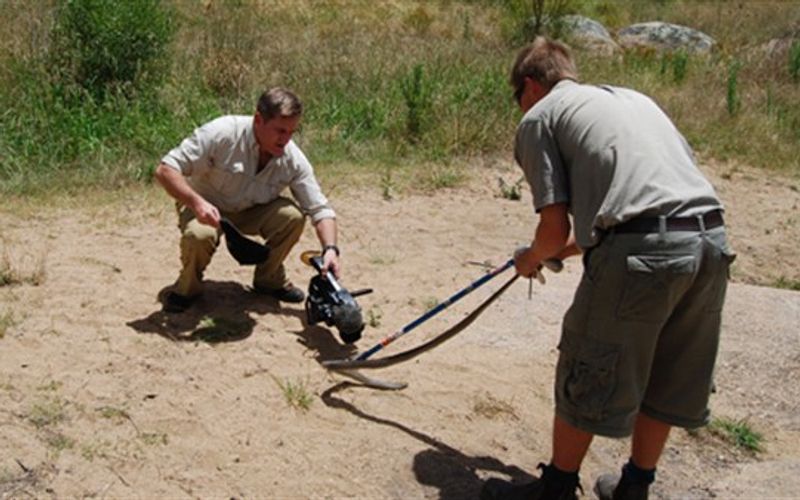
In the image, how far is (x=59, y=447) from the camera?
3.45m

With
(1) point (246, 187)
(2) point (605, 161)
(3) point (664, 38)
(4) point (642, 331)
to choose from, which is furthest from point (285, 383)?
(3) point (664, 38)

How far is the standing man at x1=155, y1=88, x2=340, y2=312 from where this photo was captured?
4367mm

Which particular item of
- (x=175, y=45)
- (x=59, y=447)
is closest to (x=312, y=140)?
(x=175, y=45)

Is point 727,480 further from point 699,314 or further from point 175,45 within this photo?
point 175,45

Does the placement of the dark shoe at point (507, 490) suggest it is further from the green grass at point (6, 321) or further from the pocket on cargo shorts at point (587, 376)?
the green grass at point (6, 321)

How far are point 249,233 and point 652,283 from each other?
255 cm

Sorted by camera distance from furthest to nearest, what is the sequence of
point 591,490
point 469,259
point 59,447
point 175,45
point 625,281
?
point 175,45 < point 469,259 < point 591,490 < point 59,447 < point 625,281

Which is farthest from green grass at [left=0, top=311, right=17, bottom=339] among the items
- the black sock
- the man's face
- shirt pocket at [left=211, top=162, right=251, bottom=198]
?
the black sock

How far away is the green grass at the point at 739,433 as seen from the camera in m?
4.16

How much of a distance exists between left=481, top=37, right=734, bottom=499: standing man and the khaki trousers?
6.23 ft

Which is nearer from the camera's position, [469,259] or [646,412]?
[646,412]

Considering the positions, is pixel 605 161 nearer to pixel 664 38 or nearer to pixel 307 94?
pixel 307 94

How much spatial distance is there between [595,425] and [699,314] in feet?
1.61

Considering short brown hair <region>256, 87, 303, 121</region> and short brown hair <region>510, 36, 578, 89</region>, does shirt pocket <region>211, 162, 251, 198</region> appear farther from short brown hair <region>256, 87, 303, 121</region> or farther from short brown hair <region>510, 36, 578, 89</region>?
short brown hair <region>510, 36, 578, 89</region>
